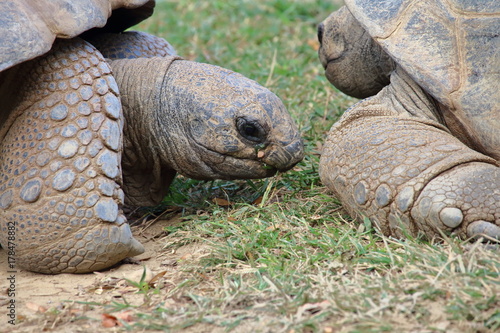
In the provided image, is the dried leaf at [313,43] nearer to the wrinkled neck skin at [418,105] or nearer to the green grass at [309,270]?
the green grass at [309,270]

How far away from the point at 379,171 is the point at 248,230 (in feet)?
2.27

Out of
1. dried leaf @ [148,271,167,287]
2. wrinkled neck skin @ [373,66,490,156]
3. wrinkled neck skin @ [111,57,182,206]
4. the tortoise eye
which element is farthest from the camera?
wrinkled neck skin @ [111,57,182,206]

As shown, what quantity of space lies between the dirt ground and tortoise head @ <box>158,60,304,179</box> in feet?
1.52

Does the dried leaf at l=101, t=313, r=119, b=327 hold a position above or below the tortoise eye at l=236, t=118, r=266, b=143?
below

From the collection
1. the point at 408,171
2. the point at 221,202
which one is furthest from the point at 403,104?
the point at 221,202

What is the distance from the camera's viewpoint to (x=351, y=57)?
146 inches

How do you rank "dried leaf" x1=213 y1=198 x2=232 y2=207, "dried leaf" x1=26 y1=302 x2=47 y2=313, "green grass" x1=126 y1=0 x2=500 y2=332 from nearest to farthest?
"green grass" x1=126 y1=0 x2=500 y2=332
"dried leaf" x1=26 y1=302 x2=47 y2=313
"dried leaf" x1=213 y1=198 x2=232 y2=207

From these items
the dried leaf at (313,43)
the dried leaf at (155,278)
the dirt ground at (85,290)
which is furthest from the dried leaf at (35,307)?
the dried leaf at (313,43)

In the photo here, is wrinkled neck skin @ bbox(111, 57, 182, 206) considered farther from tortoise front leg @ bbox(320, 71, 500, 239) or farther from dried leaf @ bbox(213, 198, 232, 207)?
tortoise front leg @ bbox(320, 71, 500, 239)

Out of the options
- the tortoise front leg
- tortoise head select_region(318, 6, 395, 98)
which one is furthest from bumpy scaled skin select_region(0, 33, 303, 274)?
tortoise head select_region(318, 6, 395, 98)

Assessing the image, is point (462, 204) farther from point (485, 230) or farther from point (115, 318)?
point (115, 318)

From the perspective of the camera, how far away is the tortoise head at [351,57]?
11.7 ft

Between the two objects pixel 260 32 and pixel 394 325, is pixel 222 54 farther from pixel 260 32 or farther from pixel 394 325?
pixel 394 325

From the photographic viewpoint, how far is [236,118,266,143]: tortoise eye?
3125mm
